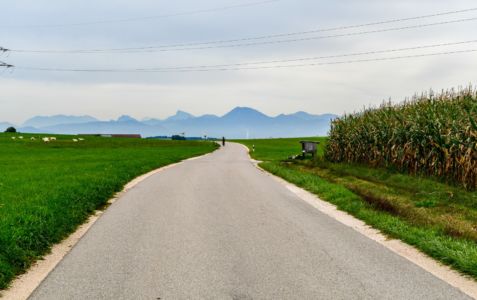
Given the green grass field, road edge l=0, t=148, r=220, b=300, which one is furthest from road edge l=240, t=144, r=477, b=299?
road edge l=0, t=148, r=220, b=300

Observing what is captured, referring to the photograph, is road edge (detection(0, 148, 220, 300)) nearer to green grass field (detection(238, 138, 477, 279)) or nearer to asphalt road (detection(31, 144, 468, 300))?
asphalt road (detection(31, 144, 468, 300))

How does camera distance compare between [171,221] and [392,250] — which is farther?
[171,221]

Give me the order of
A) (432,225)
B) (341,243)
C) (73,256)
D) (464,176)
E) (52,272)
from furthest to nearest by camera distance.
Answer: (464,176) < (432,225) < (341,243) < (73,256) < (52,272)

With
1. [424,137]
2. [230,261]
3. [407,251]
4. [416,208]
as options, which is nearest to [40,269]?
[230,261]

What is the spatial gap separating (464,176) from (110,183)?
12.4 m

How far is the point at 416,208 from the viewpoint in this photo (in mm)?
13141

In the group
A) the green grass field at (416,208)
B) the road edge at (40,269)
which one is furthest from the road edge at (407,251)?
the road edge at (40,269)

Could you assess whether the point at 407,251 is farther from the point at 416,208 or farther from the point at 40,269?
the point at 40,269

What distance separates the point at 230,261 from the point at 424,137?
1487cm

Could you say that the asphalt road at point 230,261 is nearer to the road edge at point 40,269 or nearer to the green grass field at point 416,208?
the road edge at point 40,269

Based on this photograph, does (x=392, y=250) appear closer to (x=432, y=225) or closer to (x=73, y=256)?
(x=432, y=225)

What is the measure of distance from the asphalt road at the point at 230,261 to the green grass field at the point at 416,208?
2.60 ft

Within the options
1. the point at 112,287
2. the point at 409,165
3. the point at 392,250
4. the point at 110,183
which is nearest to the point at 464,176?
the point at 409,165

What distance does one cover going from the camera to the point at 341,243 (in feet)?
28.3
